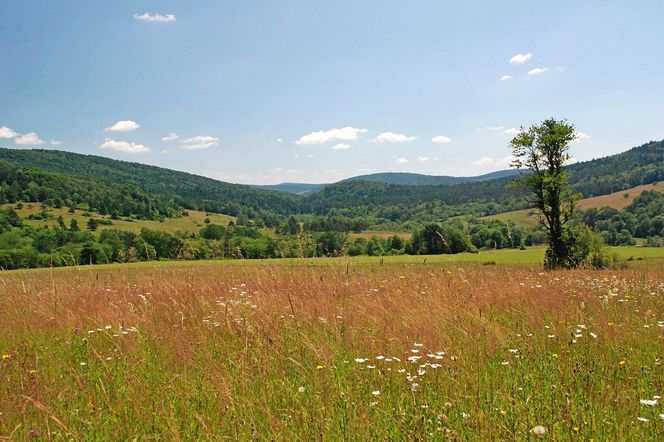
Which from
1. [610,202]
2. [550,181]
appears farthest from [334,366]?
[610,202]

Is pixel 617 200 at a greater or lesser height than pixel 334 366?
greater

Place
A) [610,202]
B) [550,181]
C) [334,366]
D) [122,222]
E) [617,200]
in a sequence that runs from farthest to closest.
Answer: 1. [617,200]
2. [610,202]
3. [122,222]
4. [550,181]
5. [334,366]

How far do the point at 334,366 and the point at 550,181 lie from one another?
34.0m

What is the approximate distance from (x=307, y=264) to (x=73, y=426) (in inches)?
253

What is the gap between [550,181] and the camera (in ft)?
108

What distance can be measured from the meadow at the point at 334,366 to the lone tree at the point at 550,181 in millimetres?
28982

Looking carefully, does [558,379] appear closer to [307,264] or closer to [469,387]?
[469,387]

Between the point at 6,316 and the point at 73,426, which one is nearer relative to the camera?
the point at 73,426

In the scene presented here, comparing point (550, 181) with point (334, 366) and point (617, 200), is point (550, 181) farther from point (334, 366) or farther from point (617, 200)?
point (617, 200)

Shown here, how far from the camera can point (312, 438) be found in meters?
2.66

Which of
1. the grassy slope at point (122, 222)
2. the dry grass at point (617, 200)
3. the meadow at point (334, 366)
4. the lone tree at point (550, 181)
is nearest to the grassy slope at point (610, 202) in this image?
the dry grass at point (617, 200)

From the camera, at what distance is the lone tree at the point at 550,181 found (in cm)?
3331

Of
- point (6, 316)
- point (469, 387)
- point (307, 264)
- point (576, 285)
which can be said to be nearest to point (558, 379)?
point (469, 387)

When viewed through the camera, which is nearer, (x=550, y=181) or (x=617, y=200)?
(x=550, y=181)
